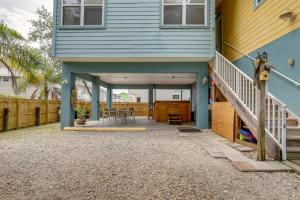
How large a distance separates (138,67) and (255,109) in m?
5.12

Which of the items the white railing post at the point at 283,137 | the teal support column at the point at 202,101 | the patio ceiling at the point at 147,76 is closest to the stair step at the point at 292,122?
the white railing post at the point at 283,137

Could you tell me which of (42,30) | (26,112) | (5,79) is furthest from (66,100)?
(5,79)

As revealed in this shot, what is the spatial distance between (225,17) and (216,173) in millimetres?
8739

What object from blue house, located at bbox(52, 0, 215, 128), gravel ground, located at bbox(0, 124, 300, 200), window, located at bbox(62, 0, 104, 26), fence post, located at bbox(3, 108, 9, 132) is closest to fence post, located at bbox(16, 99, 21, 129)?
fence post, located at bbox(3, 108, 9, 132)

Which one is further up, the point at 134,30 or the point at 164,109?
the point at 134,30

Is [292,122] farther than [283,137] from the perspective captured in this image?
Yes

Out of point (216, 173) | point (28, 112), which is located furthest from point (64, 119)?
point (216, 173)

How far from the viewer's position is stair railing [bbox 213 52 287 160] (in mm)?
4500

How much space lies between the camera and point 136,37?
900 centimetres

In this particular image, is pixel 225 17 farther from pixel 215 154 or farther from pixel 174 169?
pixel 174 169

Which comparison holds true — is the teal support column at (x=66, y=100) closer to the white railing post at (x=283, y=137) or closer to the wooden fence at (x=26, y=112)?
the wooden fence at (x=26, y=112)

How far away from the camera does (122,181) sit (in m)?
3.45

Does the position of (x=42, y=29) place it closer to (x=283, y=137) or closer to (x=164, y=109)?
(x=164, y=109)

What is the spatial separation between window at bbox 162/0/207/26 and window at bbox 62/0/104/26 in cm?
243
